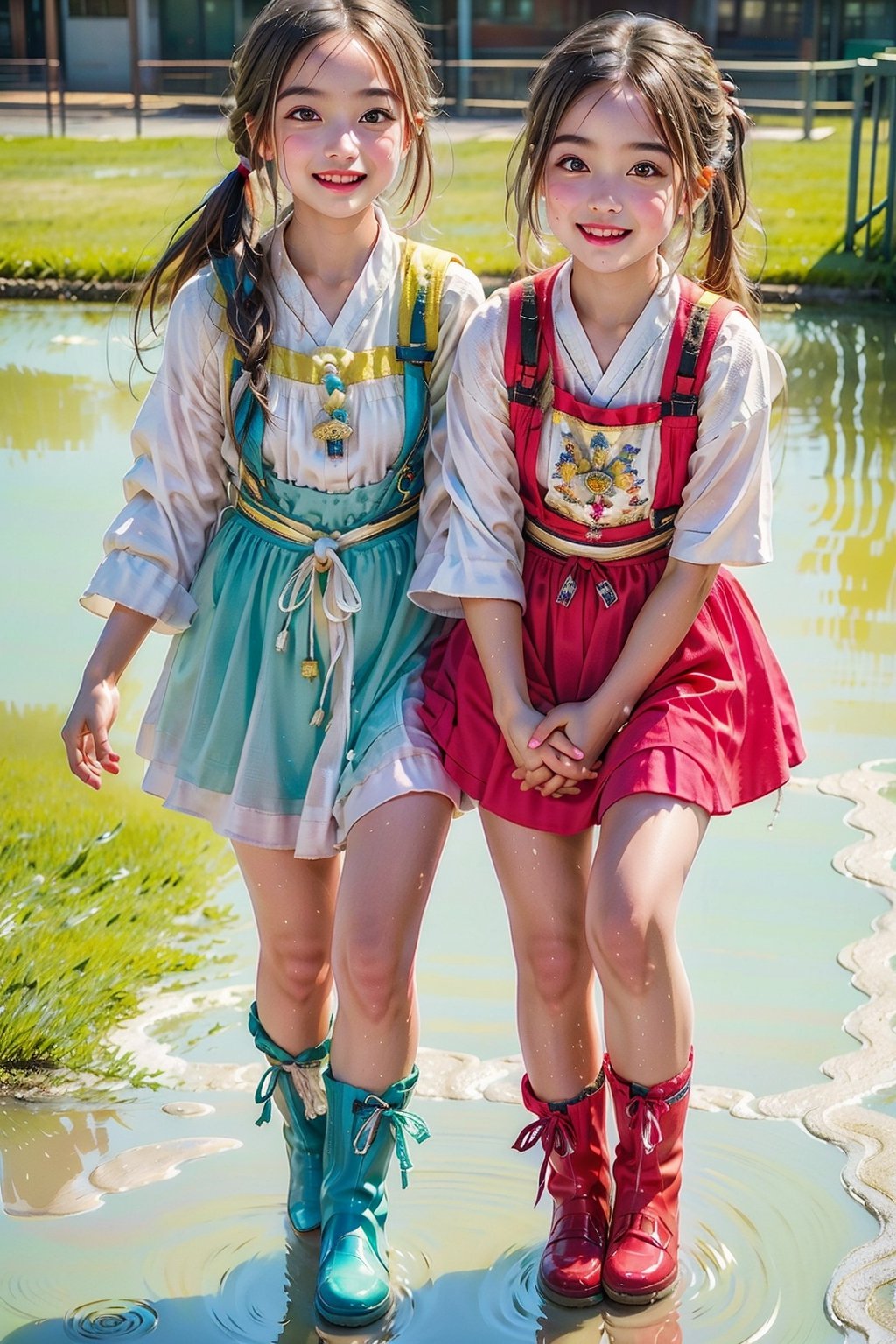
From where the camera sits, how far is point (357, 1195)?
1.92m

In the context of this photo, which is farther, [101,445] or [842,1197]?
[101,445]

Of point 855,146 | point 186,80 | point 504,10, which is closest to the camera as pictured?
point 855,146

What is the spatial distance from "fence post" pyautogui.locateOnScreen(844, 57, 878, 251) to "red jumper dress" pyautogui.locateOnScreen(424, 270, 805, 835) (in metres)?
7.54

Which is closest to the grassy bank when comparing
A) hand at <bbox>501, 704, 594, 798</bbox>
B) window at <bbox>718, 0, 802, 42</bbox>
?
hand at <bbox>501, 704, 594, 798</bbox>

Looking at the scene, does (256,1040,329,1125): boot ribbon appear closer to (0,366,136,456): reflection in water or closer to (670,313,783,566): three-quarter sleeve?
(670,313,783,566): three-quarter sleeve

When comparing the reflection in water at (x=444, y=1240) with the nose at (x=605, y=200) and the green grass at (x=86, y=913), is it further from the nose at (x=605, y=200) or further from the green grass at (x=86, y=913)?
the nose at (x=605, y=200)

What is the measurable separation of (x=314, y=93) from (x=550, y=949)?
100 centimetres

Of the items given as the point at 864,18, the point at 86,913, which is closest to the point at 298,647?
the point at 86,913

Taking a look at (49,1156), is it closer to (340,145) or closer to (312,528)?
(312,528)

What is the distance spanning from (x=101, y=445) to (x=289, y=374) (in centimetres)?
398

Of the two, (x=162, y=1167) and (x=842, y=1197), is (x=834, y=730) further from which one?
(x=162, y=1167)

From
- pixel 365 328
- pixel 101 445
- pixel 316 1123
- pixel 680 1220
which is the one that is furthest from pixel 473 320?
pixel 101 445

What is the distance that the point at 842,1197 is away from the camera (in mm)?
2145

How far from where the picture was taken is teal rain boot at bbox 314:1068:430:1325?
188cm
